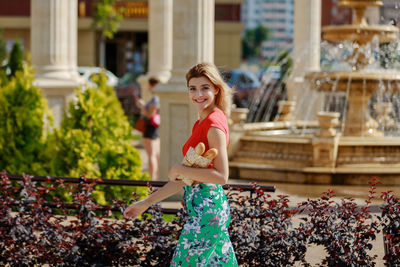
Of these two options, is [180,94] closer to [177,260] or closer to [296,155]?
[296,155]

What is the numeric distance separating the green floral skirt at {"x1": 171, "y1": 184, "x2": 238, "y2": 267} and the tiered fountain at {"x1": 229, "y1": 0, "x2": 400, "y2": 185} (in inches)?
276

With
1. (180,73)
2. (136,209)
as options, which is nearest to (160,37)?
(180,73)

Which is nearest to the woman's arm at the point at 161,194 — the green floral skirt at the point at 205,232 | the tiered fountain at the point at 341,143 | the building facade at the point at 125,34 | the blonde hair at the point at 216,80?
the green floral skirt at the point at 205,232

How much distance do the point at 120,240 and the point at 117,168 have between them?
356 cm

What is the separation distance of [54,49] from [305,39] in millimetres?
8823

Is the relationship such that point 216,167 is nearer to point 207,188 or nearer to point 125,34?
point 207,188

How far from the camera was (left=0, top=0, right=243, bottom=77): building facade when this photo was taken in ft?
137

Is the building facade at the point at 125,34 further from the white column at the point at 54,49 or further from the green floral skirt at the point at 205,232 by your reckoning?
the green floral skirt at the point at 205,232

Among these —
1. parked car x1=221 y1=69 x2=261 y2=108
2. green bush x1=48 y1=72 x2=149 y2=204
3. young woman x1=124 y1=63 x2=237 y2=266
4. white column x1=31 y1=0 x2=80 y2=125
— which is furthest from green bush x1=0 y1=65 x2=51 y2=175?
parked car x1=221 y1=69 x2=261 y2=108

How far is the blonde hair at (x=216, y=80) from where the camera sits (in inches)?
167

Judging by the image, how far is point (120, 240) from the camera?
5887mm

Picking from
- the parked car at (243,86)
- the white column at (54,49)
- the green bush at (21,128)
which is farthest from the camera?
the parked car at (243,86)

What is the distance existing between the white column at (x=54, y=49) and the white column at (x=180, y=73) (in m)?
3.20

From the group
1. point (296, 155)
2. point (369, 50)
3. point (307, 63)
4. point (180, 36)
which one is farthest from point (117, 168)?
point (307, 63)
